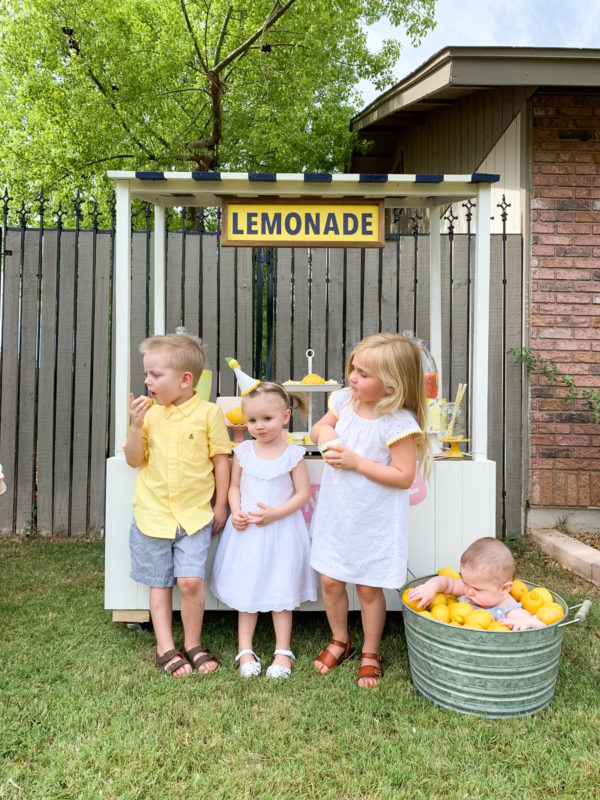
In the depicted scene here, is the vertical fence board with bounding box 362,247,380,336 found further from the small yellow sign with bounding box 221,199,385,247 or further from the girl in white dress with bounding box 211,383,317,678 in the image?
the girl in white dress with bounding box 211,383,317,678

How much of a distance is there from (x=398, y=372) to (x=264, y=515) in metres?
0.85

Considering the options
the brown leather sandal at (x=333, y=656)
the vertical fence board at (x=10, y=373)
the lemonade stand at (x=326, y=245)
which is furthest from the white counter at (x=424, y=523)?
the vertical fence board at (x=10, y=373)

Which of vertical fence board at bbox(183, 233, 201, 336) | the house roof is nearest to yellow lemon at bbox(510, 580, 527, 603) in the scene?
vertical fence board at bbox(183, 233, 201, 336)

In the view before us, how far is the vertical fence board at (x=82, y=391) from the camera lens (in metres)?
5.08

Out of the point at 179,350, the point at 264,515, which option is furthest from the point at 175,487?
the point at 179,350

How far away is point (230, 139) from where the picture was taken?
1330 centimetres

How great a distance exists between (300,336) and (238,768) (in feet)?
11.9

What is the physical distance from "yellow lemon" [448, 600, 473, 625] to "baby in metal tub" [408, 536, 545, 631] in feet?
0.27

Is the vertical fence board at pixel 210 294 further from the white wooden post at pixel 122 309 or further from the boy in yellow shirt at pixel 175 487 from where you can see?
the boy in yellow shirt at pixel 175 487

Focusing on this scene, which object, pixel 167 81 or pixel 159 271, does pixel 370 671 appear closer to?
pixel 159 271

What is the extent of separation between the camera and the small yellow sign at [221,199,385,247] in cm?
315

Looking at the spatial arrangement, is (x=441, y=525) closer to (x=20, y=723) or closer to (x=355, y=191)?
(x=355, y=191)

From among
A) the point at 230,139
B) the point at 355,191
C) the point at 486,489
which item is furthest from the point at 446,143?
the point at 230,139

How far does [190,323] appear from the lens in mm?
5199
